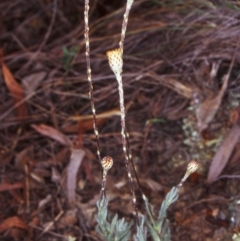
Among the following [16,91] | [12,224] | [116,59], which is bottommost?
[12,224]

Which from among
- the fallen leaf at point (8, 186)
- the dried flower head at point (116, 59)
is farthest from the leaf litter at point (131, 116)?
the dried flower head at point (116, 59)

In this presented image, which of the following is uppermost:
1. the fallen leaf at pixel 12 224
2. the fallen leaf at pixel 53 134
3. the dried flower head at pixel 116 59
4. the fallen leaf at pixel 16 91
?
the dried flower head at pixel 116 59

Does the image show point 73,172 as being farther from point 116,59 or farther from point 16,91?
point 116,59

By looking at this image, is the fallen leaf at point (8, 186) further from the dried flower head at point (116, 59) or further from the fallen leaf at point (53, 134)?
the dried flower head at point (116, 59)

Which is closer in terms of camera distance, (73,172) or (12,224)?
(12,224)

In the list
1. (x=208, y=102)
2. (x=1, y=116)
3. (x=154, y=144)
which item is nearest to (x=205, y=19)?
(x=208, y=102)


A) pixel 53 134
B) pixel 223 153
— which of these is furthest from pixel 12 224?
pixel 223 153

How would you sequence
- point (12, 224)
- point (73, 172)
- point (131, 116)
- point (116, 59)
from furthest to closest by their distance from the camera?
point (131, 116) < point (73, 172) < point (12, 224) < point (116, 59)
